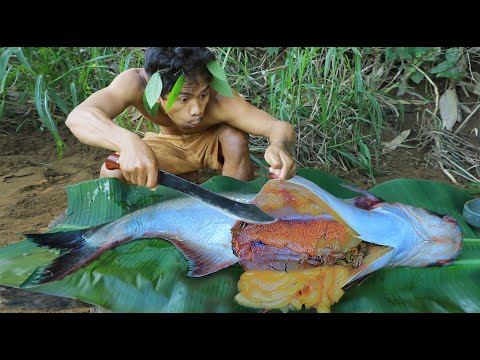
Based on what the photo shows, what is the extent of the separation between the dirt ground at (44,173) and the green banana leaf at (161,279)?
54 centimetres

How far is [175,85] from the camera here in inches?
93.0

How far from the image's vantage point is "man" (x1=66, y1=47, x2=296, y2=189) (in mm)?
2346

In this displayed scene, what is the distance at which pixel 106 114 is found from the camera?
8.55 ft

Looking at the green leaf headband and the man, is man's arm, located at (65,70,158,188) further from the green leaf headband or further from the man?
the green leaf headband

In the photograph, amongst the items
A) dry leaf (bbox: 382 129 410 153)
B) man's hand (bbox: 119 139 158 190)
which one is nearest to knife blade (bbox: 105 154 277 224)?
man's hand (bbox: 119 139 158 190)

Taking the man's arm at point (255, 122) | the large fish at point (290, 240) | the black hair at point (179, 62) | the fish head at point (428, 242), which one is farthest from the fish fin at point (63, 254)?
the fish head at point (428, 242)

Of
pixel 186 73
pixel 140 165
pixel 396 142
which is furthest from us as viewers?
pixel 396 142

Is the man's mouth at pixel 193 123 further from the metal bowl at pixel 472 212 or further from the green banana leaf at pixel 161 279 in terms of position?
the metal bowl at pixel 472 212

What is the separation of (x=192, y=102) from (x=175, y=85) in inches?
8.7

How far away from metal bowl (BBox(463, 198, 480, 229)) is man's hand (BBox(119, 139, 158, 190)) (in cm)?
144

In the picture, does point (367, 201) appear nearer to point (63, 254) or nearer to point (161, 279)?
point (161, 279)

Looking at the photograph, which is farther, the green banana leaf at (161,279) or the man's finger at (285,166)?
the man's finger at (285,166)

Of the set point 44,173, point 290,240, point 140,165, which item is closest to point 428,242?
point 290,240

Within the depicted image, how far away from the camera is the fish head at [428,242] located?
7.77 ft
